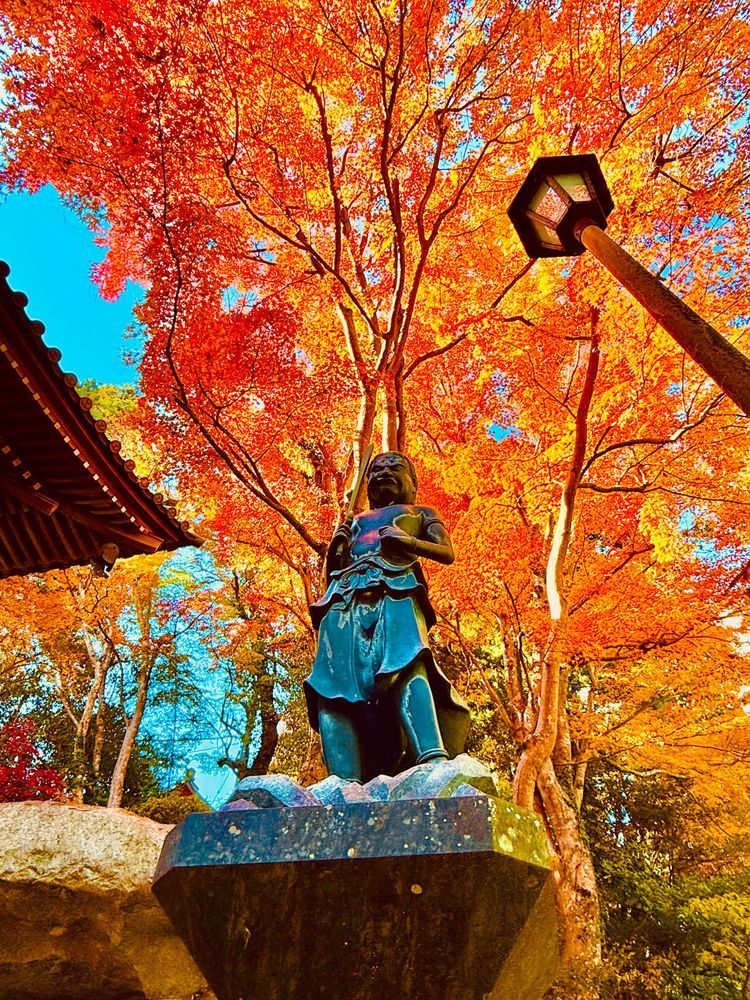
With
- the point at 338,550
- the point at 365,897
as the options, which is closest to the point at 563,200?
the point at 338,550

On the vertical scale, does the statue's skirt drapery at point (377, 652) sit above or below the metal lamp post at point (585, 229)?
below

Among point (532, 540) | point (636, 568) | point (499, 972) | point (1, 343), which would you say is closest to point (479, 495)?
point (532, 540)

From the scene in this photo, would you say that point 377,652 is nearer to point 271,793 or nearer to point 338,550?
point 338,550

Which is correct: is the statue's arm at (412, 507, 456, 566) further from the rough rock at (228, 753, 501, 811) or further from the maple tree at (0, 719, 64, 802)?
the maple tree at (0, 719, 64, 802)

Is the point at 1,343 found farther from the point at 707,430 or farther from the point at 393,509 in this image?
the point at 707,430

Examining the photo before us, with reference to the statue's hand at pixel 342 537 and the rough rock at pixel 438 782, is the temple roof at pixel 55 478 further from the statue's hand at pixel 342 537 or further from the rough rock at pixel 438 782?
the rough rock at pixel 438 782

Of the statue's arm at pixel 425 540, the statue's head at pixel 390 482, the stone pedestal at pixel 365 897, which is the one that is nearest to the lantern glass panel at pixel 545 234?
the statue's head at pixel 390 482

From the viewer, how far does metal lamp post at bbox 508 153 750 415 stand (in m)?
3.94

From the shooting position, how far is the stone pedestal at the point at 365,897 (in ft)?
6.38

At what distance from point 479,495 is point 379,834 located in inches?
399

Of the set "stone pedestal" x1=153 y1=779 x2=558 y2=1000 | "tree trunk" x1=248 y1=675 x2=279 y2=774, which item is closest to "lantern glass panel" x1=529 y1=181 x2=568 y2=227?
"stone pedestal" x1=153 y1=779 x2=558 y2=1000

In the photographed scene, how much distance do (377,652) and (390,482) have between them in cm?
137

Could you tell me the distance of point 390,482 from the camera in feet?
13.9

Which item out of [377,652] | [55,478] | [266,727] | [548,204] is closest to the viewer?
[377,652]
